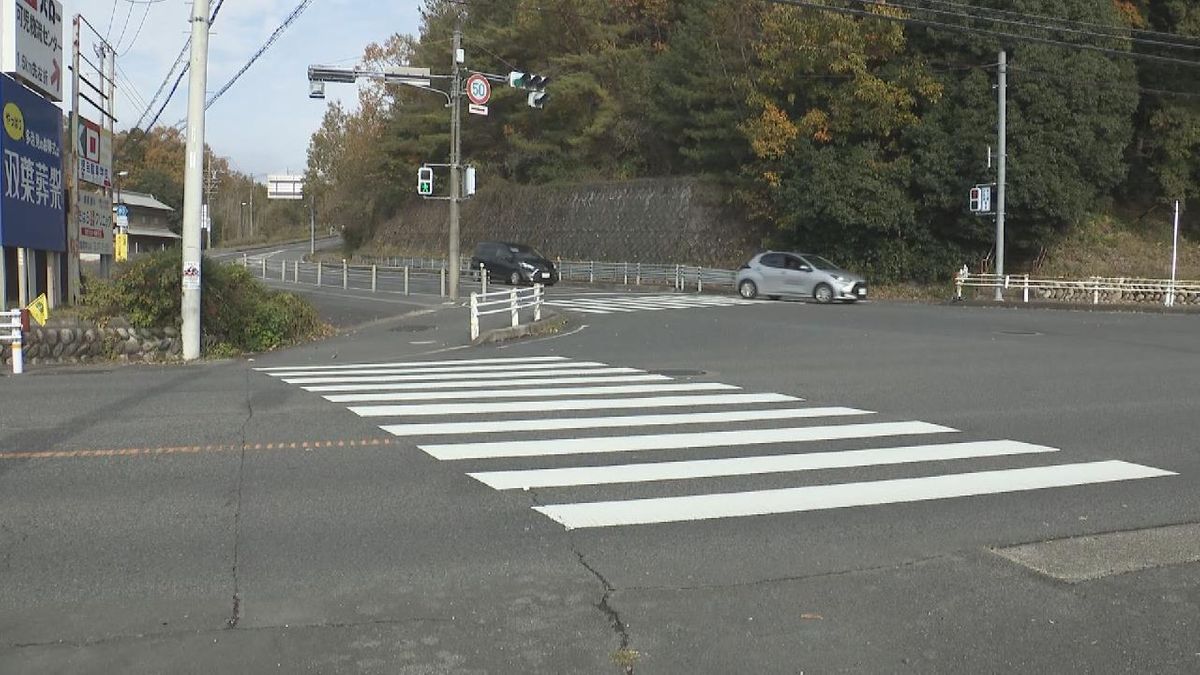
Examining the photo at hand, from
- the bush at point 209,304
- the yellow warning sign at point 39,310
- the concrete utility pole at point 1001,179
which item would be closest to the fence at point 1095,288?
the concrete utility pole at point 1001,179

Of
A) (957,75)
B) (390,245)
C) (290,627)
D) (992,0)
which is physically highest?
(992,0)

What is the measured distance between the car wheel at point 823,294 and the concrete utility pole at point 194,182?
19.9m

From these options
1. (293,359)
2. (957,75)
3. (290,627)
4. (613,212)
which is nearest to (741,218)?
(613,212)

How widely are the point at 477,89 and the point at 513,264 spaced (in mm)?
12681

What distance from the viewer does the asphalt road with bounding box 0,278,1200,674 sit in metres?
4.29

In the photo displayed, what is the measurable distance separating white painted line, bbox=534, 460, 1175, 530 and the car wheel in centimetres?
2279

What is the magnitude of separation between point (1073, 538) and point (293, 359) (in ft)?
43.6

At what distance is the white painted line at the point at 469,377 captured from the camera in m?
12.4

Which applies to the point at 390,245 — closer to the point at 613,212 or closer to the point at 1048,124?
the point at 613,212

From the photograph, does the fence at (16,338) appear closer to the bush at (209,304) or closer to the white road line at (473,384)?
the bush at (209,304)

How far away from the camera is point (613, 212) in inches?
1998

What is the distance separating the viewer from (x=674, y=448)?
27.6ft

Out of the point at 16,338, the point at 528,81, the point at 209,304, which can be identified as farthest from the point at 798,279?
the point at 16,338

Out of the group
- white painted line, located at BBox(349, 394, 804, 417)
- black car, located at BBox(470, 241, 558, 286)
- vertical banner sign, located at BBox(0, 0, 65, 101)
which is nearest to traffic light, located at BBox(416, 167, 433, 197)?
black car, located at BBox(470, 241, 558, 286)
